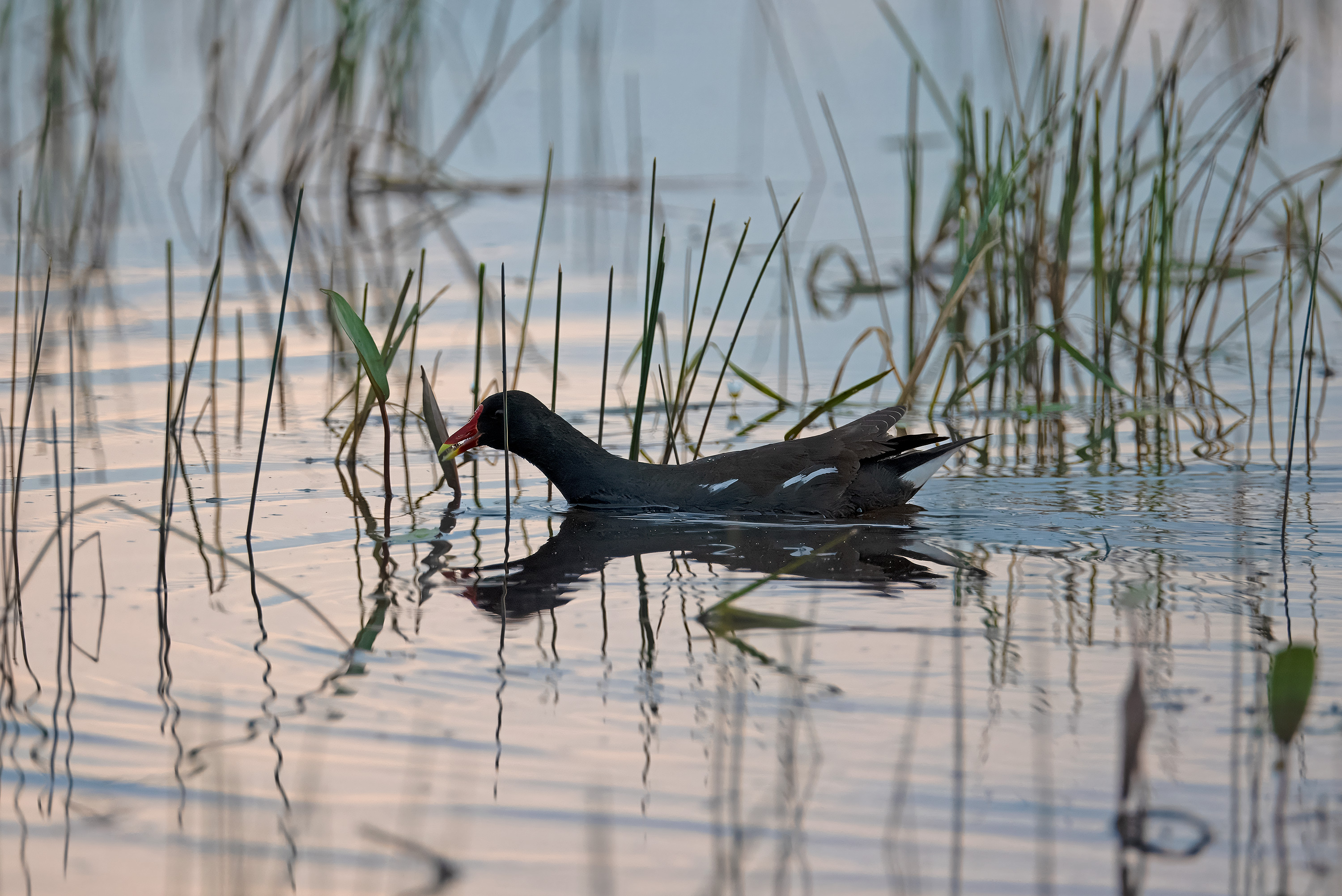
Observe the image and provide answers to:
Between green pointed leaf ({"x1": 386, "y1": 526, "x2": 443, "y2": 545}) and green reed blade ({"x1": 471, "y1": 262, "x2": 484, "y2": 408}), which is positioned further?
green reed blade ({"x1": 471, "y1": 262, "x2": 484, "y2": 408})

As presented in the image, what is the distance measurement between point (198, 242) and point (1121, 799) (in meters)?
9.06

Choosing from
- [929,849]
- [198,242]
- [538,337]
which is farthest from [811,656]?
[198,242]

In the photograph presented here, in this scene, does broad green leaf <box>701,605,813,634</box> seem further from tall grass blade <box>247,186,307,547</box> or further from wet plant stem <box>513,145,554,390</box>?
tall grass blade <box>247,186,307,547</box>

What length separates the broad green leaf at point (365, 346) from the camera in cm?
461

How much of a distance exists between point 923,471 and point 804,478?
18.4 inches

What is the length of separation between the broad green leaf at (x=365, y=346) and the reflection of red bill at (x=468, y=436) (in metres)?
0.58

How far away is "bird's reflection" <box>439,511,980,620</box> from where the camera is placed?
442cm

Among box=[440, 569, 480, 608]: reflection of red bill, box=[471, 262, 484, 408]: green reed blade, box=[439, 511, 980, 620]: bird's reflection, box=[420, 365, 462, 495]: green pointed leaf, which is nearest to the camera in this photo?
box=[440, 569, 480, 608]: reflection of red bill

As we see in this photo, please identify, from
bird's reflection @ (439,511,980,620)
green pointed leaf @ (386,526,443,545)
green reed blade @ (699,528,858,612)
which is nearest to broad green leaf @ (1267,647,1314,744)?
green reed blade @ (699,528,858,612)

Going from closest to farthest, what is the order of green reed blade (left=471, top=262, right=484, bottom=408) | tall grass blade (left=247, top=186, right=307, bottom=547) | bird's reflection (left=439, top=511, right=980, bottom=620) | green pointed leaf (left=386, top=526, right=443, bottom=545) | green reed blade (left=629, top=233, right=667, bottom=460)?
tall grass blade (left=247, top=186, right=307, bottom=547) → bird's reflection (left=439, top=511, right=980, bottom=620) → green reed blade (left=629, top=233, right=667, bottom=460) → green pointed leaf (left=386, top=526, right=443, bottom=545) → green reed blade (left=471, top=262, right=484, bottom=408)

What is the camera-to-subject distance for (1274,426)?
6.53 meters

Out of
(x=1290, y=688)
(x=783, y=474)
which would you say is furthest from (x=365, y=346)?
(x=1290, y=688)

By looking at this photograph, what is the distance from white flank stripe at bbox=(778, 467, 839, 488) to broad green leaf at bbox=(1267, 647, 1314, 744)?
9.71 feet

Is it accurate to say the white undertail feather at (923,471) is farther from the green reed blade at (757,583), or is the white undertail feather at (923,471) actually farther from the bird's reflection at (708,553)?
the green reed blade at (757,583)
